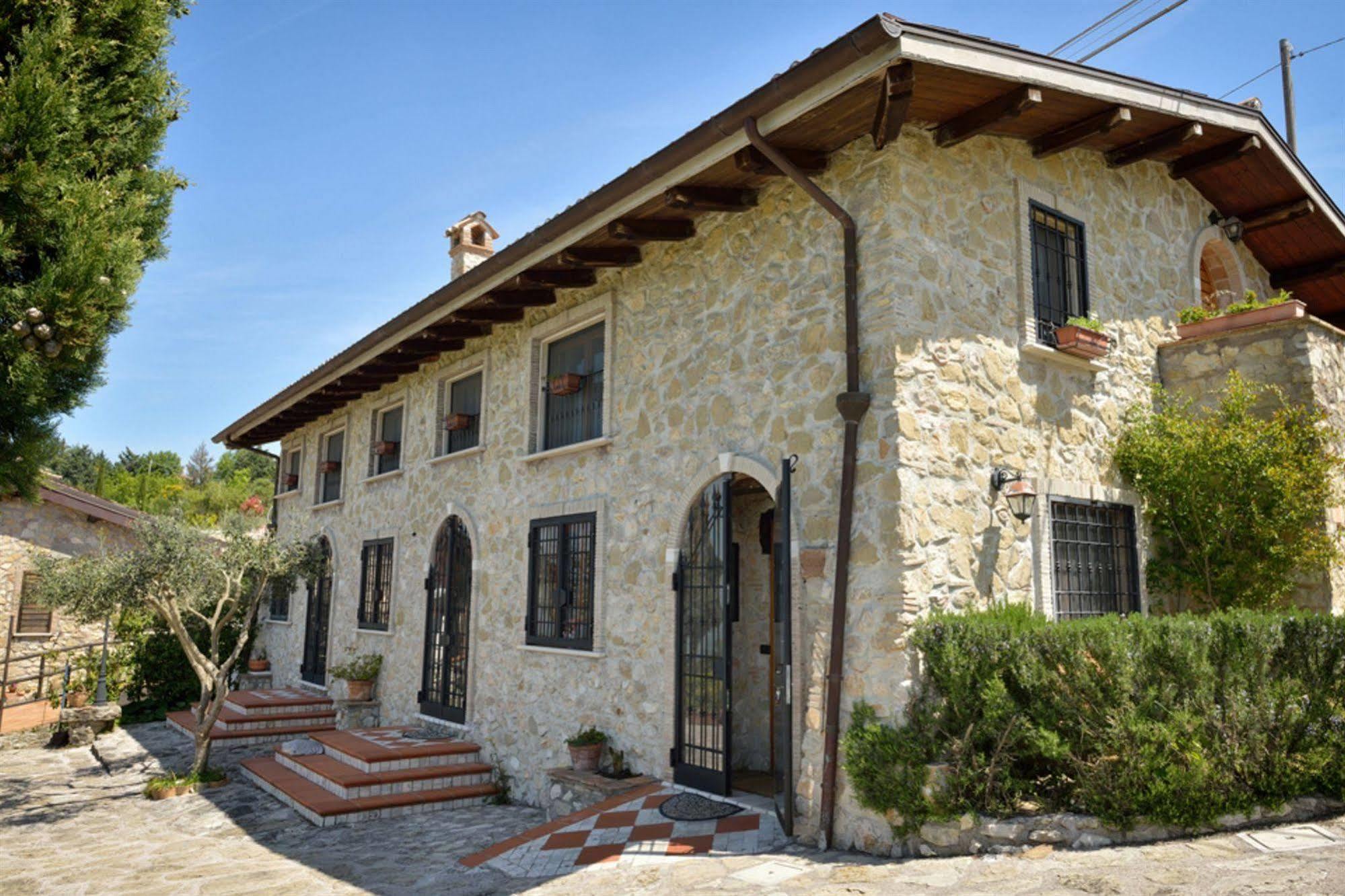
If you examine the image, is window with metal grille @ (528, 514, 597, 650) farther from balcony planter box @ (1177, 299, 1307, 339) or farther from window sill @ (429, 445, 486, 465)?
balcony planter box @ (1177, 299, 1307, 339)

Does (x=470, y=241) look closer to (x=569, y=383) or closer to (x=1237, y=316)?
(x=569, y=383)

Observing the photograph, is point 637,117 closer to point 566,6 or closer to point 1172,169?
point 566,6

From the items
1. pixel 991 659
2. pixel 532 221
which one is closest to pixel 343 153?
pixel 532 221

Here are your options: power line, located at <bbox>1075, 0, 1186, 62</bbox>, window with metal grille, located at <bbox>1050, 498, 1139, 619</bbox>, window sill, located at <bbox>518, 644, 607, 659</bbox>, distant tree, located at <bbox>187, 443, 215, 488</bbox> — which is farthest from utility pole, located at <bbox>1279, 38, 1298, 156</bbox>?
distant tree, located at <bbox>187, 443, 215, 488</bbox>

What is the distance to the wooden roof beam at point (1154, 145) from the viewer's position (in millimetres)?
7668

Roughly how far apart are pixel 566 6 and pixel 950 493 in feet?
16.6

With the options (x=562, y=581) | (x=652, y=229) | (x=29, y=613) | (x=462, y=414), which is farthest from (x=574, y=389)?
(x=29, y=613)

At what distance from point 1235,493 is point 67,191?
881 cm

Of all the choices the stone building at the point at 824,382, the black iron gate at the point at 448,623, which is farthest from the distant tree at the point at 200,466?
the stone building at the point at 824,382

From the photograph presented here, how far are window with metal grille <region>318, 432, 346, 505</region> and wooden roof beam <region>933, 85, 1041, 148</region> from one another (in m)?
12.0

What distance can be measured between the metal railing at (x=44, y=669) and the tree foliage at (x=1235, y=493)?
15.1 metres

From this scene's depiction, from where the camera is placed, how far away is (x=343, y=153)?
339 inches

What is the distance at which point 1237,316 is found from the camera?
26.5ft

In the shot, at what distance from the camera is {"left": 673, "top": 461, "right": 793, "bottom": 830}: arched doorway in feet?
21.3
